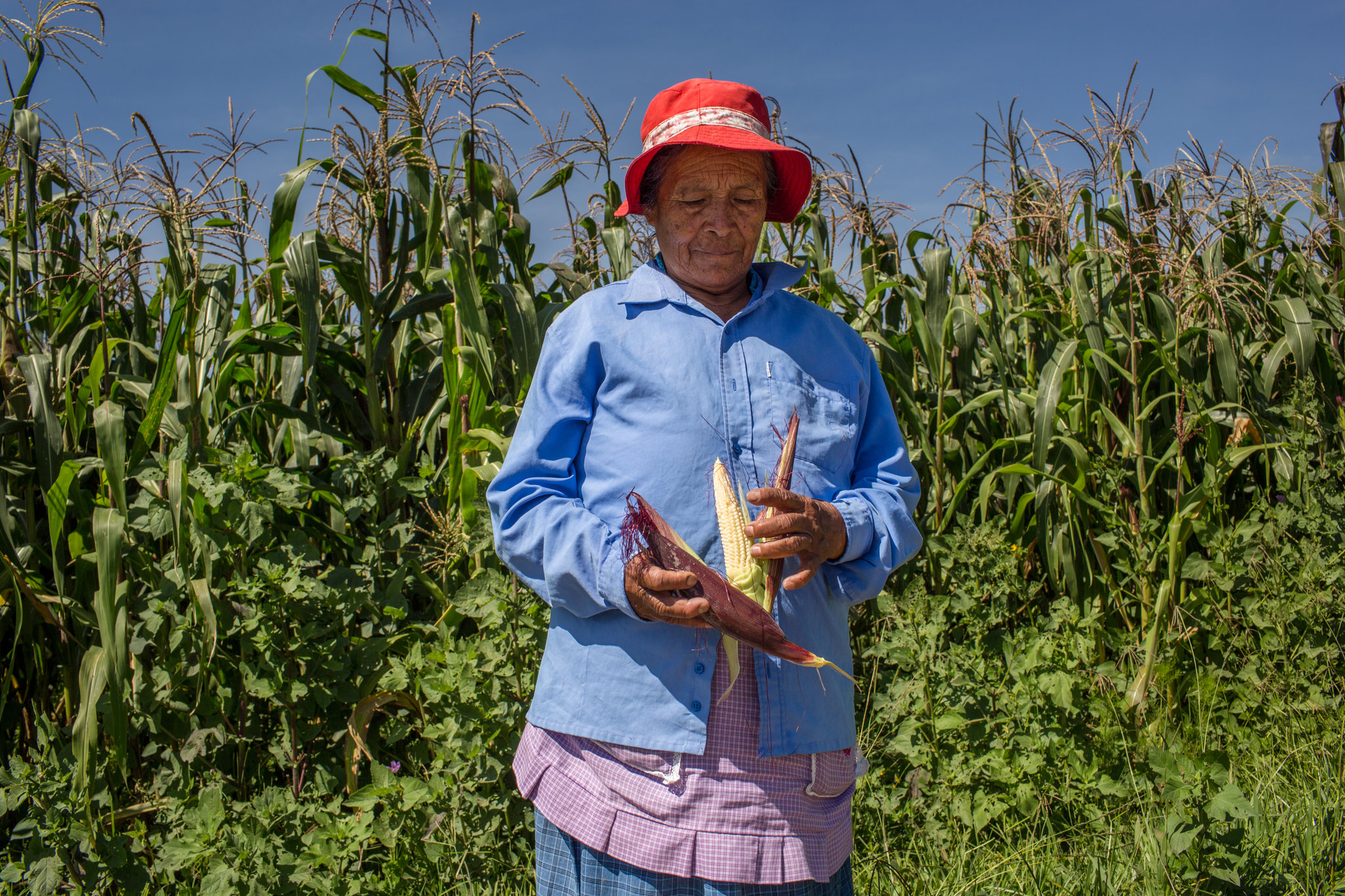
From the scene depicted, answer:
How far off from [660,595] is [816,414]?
0.47 metres

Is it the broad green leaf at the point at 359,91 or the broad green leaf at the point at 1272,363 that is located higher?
the broad green leaf at the point at 359,91

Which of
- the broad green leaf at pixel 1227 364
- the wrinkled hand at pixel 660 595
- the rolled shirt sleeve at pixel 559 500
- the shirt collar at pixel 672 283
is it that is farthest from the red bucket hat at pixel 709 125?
the broad green leaf at pixel 1227 364

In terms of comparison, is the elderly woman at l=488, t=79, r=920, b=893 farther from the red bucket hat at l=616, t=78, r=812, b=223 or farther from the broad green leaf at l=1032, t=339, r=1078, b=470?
the broad green leaf at l=1032, t=339, r=1078, b=470

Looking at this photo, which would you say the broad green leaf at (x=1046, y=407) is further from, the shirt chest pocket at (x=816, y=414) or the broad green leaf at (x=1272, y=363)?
the shirt chest pocket at (x=816, y=414)

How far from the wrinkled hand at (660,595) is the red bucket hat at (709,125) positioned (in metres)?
0.72

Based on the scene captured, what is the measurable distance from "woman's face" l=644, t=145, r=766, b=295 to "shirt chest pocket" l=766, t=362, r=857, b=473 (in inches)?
8.2

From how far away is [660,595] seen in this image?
1.22m

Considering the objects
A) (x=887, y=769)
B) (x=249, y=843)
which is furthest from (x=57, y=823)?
(x=887, y=769)

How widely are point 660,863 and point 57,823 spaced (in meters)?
1.66

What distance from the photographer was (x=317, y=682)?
2365 millimetres

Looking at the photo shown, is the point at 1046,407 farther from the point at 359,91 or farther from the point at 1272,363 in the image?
the point at 359,91

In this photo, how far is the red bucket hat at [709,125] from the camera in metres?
1.45

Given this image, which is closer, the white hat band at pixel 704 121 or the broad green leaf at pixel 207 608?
the white hat band at pixel 704 121

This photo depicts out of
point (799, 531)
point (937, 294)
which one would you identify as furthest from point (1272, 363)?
point (799, 531)
